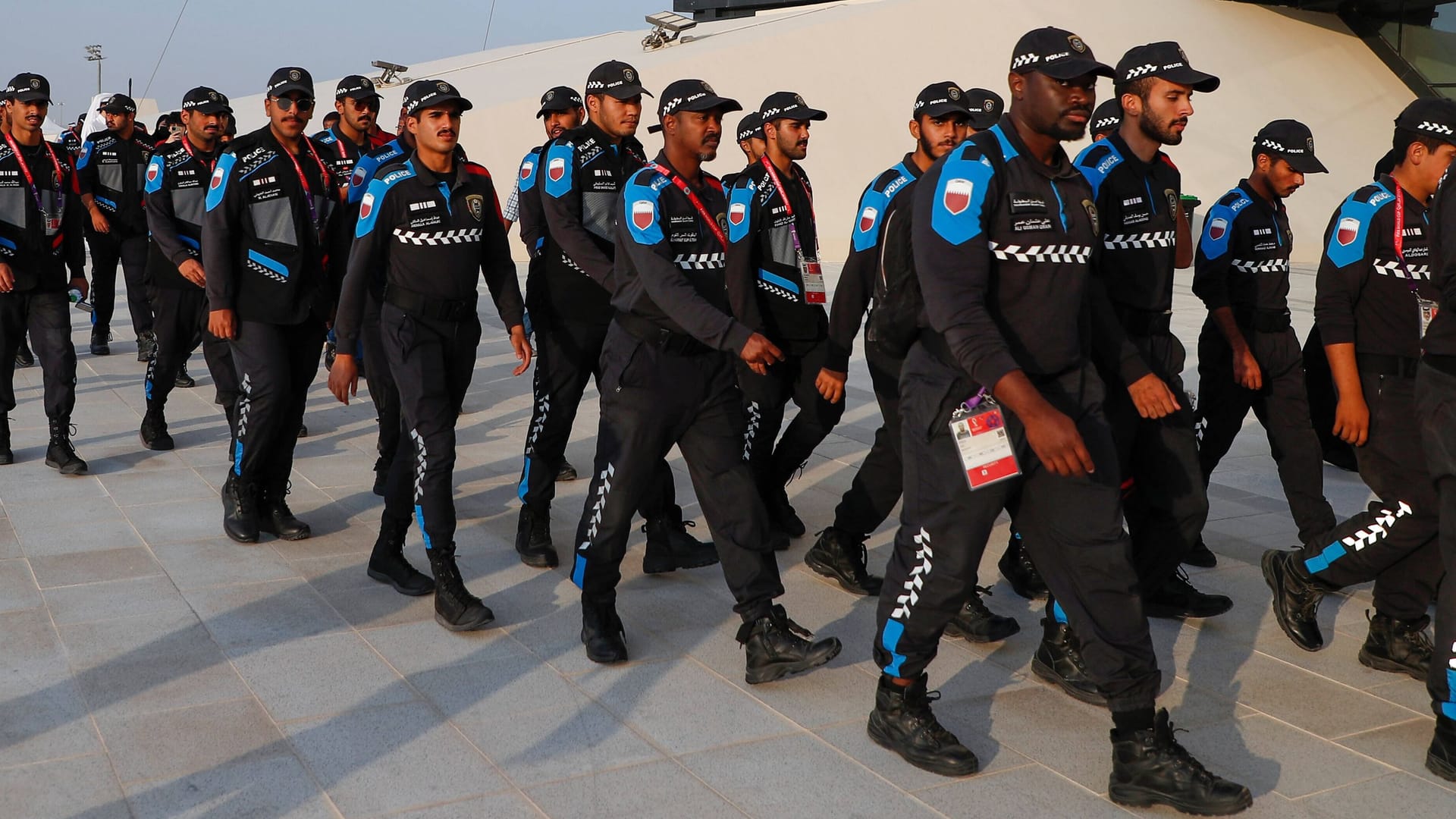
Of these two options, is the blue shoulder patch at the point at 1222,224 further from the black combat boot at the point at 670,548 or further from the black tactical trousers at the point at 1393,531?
the black combat boot at the point at 670,548

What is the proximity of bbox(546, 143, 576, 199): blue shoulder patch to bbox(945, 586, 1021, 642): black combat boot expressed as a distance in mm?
2491

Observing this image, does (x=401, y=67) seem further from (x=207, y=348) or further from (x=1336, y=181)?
(x=207, y=348)

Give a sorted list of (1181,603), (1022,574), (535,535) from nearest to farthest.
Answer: (1181,603) → (1022,574) → (535,535)

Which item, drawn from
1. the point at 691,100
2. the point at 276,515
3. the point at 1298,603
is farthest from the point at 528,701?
the point at 1298,603

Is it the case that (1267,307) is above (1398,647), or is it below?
above

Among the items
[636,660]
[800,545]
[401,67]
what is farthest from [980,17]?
[636,660]

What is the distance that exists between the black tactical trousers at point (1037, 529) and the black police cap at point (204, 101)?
5406mm

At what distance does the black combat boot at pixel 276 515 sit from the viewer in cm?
623

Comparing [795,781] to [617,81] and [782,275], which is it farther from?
[617,81]

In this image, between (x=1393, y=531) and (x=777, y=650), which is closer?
(x=777, y=650)

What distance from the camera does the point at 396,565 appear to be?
543 centimetres

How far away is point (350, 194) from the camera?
6289 mm

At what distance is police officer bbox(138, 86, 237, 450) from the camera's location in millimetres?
7738

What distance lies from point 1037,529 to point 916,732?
68cm
